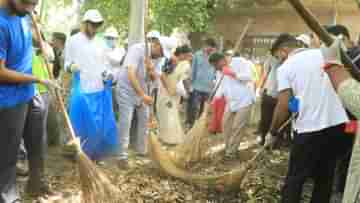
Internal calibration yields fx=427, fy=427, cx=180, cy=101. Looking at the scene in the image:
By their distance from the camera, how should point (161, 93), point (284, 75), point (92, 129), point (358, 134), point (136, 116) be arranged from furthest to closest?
point (161, 93) → point (136, 116) → point (92, 129) → point (284, 75) → point (358, 134)

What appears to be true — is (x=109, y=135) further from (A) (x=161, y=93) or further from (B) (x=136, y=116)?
(A) (x=161, y=93)

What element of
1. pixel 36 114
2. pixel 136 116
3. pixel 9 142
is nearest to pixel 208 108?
pixel 136 116

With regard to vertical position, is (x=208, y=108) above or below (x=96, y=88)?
below

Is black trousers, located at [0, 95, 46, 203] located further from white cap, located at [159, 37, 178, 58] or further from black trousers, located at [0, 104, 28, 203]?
white cap, located at [159, 37, 178, 58]

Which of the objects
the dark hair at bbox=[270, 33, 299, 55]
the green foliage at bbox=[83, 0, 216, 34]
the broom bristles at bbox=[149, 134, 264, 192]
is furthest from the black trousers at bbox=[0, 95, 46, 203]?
the green foliage at bbox=[83, 0, 216, 34]

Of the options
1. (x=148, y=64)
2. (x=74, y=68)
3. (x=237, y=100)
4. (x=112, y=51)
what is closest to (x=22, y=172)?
(x=74, y=68)

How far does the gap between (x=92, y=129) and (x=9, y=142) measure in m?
1.79

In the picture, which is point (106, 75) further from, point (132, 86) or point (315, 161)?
point (315, 161)

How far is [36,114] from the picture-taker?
3.43 m

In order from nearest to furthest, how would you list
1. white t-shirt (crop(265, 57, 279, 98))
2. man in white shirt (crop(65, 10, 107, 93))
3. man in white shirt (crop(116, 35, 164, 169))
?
man in white shirt (crop(65, 10, 107, 93))
man in white shirt (crop(116, 35, 164, 169))
white t-shirt (crop(265, 57, 279, 98))

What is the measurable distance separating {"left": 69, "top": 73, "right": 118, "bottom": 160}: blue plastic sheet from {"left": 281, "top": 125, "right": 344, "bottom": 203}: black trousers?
2070 mm

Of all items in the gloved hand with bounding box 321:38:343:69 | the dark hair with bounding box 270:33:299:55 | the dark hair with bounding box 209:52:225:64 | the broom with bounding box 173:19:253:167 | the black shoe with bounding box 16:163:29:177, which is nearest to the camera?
the gloved hand with bounding box 321:38:343:69

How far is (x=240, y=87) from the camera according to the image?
18.4 feet

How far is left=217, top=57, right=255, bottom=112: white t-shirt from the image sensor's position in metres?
5.55
